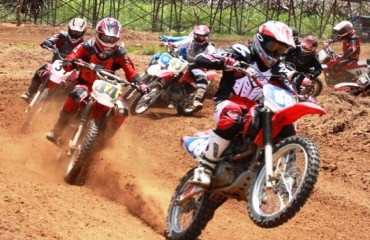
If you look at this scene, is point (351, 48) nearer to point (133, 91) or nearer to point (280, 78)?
point (133, 91)

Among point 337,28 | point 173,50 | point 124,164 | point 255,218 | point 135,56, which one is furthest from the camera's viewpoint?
point 135,56

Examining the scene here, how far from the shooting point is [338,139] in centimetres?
1098

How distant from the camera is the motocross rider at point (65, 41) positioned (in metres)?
11.1

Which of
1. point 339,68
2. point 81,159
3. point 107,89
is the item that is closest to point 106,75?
point 107,89

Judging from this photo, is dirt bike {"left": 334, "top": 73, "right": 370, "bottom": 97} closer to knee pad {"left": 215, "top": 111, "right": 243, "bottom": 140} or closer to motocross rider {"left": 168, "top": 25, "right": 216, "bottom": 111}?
motocross rider {"left": 168, "top": 25, "right": 216, "bottom": 111}

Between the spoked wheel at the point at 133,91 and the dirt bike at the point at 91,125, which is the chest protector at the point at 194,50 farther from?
the dirt bike at the point at 91,125

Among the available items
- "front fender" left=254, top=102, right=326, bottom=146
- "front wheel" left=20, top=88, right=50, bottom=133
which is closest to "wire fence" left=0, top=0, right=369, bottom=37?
"front wheel" left=20, top=88, right=50, bottom=133

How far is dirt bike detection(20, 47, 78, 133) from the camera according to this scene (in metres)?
10.5

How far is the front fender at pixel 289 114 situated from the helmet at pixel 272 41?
72 cm

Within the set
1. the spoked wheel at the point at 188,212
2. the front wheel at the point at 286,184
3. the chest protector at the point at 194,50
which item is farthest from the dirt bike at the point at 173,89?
the front wheel at the point at 286,184

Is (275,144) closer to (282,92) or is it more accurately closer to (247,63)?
(282,92)

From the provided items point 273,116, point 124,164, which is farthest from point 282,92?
point 124,164

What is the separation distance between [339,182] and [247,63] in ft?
11.4

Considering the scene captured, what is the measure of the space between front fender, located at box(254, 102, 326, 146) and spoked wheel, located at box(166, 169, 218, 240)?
88 centimetres
